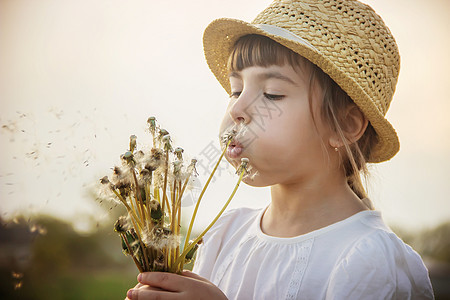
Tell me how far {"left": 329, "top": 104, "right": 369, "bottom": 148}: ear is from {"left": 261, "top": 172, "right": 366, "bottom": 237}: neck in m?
0.12

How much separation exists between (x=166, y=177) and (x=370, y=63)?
62cm

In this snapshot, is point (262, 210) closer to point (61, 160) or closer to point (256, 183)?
point (256, 183)

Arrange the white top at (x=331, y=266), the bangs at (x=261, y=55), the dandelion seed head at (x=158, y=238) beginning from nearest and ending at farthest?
1. the dandelion seed head at (x=158, y=238)
2. the white top at (x=331, y=266)
3. the bangs at (x=261, y=55)

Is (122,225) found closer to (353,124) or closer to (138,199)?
(138,199)

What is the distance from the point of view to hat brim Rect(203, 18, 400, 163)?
1.02 m

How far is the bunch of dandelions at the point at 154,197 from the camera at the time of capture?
79cm

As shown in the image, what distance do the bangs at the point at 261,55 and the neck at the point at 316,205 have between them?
0.33m

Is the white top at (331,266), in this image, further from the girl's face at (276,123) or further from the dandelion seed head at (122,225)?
the dandelion seed head at (122,225)

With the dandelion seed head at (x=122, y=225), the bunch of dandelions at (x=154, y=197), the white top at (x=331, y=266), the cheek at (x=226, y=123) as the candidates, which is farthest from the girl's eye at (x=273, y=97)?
the dandelion seed head at (x=122, y=225)

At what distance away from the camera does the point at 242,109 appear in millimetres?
1025

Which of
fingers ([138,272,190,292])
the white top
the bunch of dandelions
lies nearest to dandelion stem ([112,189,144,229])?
the bunch of dandelions

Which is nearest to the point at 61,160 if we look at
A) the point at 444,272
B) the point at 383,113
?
the point at 383,113

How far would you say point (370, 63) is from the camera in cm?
108

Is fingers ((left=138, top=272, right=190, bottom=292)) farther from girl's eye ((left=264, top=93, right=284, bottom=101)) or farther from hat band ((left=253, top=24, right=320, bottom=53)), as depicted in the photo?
hat band ((left=253, top=24, right=320, bottom=53))
